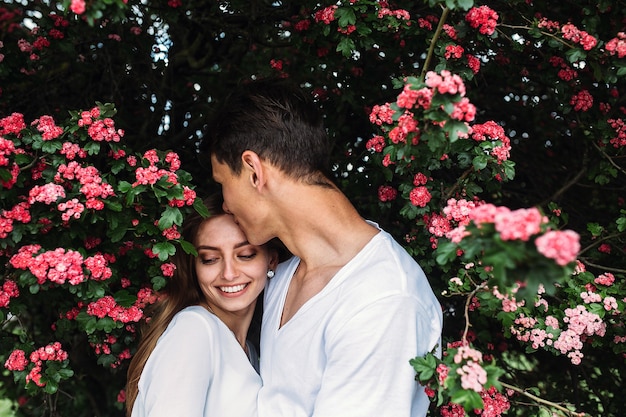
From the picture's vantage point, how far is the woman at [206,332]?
2.58 metres

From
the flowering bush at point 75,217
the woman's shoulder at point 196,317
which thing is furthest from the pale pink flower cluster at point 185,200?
the woman's shoulder at point 196,317

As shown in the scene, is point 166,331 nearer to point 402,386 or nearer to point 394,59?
point 402,386

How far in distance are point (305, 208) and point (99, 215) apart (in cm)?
A: 83

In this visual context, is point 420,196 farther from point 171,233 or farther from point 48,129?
point 48,129

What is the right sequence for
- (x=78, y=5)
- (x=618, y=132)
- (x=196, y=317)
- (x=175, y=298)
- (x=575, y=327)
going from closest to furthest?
(x=78, y=5), (x=575, y=327), (x=196, y=317), (x=175, y=298), (x=618, y=132)

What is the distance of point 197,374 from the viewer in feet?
8.53

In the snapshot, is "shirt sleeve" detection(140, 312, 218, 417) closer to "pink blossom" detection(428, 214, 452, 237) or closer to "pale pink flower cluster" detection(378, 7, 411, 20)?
"pink blossom" detection(428, 214, 452, 237)

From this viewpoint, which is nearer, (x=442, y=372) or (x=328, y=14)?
(x=442, y=372)

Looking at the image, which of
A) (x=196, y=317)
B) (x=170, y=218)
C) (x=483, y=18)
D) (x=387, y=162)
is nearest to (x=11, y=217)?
(x=170, y=218)

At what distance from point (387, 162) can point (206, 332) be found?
3.54ft

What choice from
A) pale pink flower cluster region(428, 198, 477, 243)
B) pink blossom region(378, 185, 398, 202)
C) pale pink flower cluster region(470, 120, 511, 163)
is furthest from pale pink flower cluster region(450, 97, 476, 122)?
pink blossom region(378, 185, 398, 202)

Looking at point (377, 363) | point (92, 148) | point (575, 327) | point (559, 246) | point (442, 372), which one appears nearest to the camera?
point (559, 246)

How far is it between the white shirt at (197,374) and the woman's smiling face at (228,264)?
0.12 metres

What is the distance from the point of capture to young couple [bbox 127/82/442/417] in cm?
221
